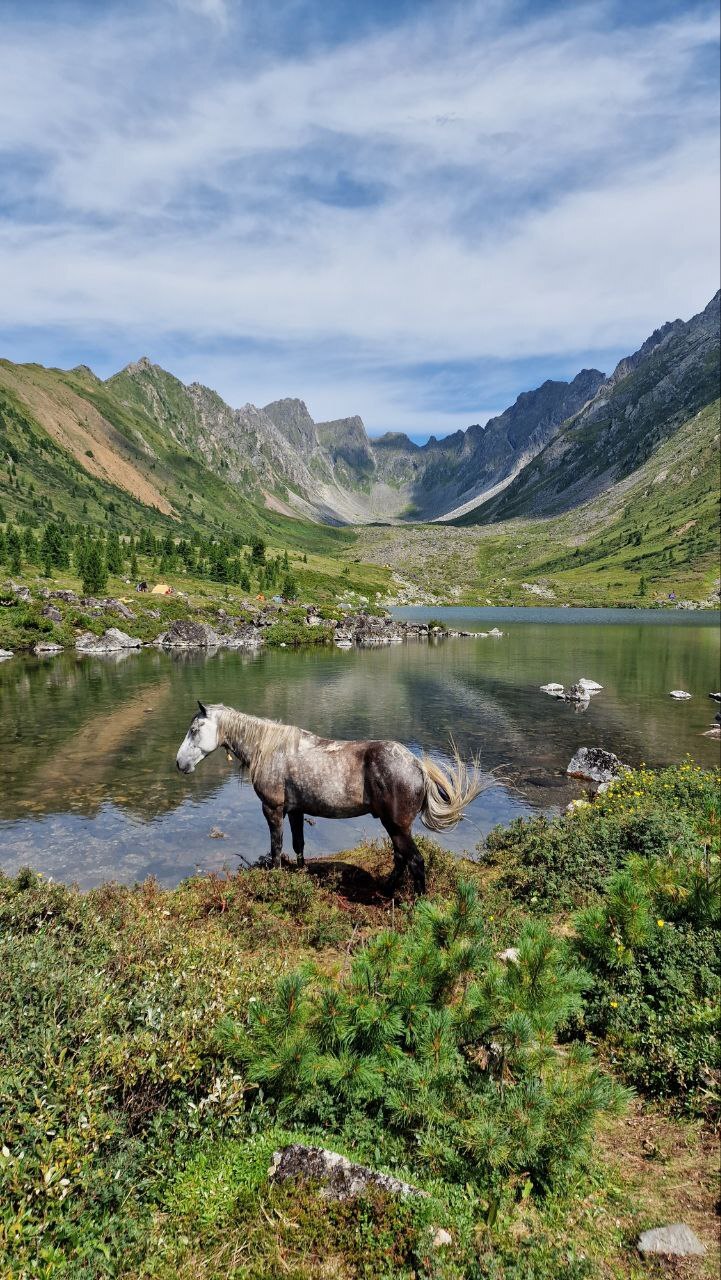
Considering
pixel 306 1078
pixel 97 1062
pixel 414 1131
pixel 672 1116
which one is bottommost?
pixel 672 1116

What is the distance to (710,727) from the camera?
3828 cm

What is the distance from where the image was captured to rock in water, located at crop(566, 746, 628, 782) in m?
27.3

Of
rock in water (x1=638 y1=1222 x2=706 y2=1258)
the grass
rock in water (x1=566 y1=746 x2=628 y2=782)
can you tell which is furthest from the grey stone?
rock in water (x1=638 y1=1222 x2=706 y2=1258)

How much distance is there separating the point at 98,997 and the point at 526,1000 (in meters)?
4.87

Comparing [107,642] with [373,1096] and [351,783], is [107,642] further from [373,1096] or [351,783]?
[373,1096]

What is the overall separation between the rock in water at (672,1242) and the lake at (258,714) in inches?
556

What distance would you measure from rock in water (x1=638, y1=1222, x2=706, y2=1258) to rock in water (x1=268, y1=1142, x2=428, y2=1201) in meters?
1.97

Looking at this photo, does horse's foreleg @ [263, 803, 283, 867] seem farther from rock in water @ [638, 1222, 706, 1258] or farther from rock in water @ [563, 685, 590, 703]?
rock in water @ [563, 685, 590, 703]

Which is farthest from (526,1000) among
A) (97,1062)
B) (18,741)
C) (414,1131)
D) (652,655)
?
(652,655)

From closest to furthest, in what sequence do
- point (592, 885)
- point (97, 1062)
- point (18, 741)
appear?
point (97, 1062)
point (592, 885)
point (18, 741)

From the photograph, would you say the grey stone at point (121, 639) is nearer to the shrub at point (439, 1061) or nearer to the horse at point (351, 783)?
the horse at point (351, 783)

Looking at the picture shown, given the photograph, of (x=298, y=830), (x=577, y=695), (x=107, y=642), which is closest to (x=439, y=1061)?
(x=298, y=830)

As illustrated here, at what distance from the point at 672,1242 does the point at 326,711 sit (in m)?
37.4

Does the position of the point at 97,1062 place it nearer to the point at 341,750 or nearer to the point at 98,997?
the point at 98,997
